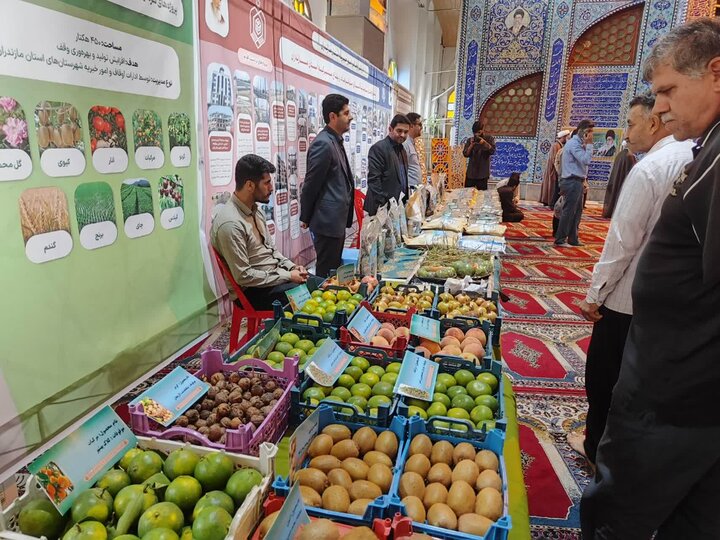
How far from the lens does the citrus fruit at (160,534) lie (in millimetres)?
887

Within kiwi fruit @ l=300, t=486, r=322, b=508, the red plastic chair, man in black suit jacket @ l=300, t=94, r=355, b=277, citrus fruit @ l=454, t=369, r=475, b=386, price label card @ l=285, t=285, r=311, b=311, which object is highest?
man in black suit jacket @ l=300, t=94, r=355, b=277

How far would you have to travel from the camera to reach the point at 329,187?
3.83 meters

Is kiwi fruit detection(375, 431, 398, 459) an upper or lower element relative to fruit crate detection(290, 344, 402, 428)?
lower

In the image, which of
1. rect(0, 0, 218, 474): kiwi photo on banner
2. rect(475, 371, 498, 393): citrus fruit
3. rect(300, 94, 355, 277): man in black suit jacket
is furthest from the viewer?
rect(300, 94, 355, 277): man in black suit jacket

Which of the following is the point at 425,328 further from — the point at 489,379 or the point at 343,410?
the point at 343,410

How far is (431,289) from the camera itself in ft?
8.98

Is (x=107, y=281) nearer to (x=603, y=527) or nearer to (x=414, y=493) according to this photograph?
(x=414, y=493)

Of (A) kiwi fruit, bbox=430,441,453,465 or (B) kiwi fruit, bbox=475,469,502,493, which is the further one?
(A) kiwi fruit, bbox=430,441,453,465

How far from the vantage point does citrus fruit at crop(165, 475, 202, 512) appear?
1.01 metres

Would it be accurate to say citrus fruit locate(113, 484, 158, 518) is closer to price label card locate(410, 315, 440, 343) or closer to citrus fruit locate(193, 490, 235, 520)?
citrus fruit locate(193, 490, 235, 520)

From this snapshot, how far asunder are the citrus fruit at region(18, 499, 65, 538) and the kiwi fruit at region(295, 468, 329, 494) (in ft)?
1.63

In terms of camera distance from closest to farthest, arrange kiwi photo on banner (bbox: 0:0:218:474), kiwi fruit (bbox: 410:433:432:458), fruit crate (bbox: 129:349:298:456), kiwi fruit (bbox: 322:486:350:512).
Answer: kiwi fruit (bbox: 322:486:350:512), fruit crate (bbox: 129:349:298:456), kiwi fruit (bbox: 410:433:432:458), kiwi photo on banner (bbox: 0:0:218:474)

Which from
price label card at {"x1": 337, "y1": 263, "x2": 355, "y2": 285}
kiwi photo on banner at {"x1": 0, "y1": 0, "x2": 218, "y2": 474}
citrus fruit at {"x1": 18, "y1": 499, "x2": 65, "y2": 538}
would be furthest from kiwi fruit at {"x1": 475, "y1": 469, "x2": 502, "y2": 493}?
kiwi photo on banner at {"x1": 0, "y1": 0, "x2": 218, "y2": 474}

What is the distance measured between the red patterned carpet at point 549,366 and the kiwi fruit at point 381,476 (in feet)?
3.51
